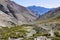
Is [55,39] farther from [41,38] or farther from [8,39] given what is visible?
[8,39]

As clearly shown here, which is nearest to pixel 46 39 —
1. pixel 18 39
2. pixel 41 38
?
pixel 41 38

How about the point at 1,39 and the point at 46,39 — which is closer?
the point at 46,39

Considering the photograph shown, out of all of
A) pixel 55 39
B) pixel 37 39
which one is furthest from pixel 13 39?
pixel 55 39

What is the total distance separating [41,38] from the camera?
54406 millimetres

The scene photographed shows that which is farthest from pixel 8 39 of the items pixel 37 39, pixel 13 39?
pixel 37 39

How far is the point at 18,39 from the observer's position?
57.9 metres

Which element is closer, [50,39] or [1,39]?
[50,39]

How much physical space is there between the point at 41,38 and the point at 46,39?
1381 millimetres

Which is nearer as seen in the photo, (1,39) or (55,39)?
(55,39)

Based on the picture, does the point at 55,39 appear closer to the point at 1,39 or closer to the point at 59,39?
the point at 59,39

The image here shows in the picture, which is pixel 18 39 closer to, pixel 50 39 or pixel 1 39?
pixel 1 39

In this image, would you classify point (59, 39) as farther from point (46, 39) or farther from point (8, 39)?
point (8, 39)

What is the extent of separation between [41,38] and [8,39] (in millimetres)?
10305

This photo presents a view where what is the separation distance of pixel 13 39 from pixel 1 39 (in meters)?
4.18
